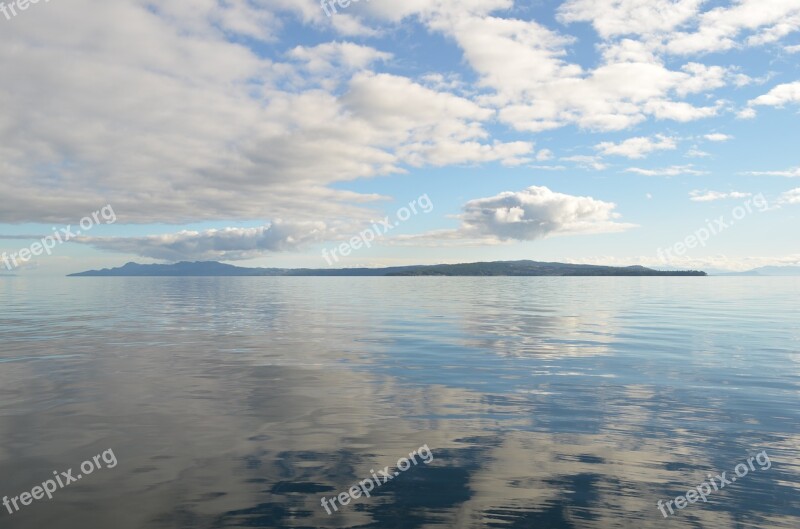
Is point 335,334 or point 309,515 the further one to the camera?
point 335,334

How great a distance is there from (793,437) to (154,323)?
5752 cm

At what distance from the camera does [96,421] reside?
64.7 ft

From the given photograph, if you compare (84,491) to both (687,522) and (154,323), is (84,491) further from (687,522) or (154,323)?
(154,323)

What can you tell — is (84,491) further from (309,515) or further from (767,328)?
(767,328)

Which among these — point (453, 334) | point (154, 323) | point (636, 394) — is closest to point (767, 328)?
point (453, 334)

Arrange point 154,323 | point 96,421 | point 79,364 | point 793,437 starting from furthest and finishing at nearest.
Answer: point 154,323 → point 79,364 → point 96,421 → point 793,437

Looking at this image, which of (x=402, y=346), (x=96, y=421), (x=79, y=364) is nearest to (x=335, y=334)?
(x=402, y=346)

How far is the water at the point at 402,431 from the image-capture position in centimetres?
1268

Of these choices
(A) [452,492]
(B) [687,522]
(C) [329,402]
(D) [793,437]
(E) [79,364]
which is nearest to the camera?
(B) [687,522]

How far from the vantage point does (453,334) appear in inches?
1827

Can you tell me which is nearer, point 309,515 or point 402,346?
point 309,515

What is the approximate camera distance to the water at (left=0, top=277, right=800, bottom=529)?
1268cm

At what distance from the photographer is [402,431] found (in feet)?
61.2

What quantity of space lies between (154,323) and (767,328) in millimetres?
65420
